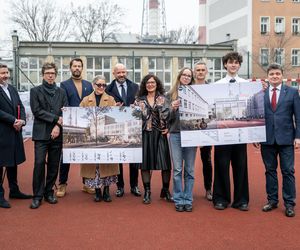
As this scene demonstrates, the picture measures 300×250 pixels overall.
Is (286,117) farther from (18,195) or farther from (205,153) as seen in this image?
(18,195)

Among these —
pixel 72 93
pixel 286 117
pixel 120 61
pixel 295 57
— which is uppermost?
pixel 295 57

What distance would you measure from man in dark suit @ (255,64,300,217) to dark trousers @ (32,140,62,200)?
311 cm

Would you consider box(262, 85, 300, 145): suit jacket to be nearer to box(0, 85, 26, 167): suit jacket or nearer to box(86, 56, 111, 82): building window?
box(0, 85, 26, 167): suit jacket

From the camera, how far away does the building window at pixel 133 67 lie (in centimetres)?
2553

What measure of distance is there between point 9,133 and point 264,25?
46954 mm

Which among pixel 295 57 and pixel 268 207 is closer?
pixel 268 207

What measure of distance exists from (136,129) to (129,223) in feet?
4.74

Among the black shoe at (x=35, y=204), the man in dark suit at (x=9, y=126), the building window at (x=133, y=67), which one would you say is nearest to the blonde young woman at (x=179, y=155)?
the black shoe at (x=35, y=204)

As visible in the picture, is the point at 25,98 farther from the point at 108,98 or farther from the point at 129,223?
the point at 129,223

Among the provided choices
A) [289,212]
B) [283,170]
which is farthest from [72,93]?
[289,212]

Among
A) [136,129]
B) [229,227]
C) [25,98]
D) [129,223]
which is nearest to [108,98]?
[136,129]

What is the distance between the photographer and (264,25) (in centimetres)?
4919

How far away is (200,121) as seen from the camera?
588 cm

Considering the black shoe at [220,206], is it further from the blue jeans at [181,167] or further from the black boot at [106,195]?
the black boot at [106,195]
